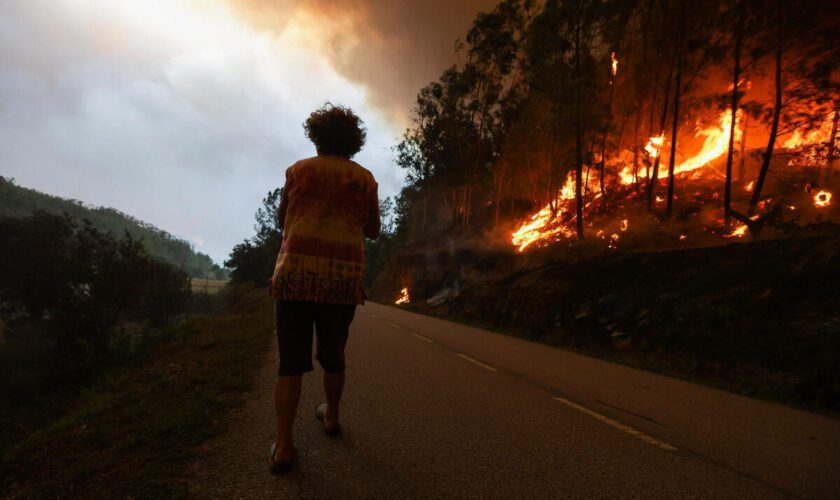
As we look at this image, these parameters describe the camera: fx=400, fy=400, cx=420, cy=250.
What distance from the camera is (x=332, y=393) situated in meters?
3.06

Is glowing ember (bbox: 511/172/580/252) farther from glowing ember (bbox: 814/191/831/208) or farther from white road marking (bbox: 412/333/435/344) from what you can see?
white road marking (bbox: 412/333/435/344)

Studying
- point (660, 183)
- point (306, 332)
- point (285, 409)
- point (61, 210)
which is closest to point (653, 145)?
point (660, 183)

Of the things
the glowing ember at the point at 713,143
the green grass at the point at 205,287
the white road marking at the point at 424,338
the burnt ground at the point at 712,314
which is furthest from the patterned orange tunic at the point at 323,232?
the green grass at the point at 205,287

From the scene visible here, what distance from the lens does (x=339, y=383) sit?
3035 millimetres

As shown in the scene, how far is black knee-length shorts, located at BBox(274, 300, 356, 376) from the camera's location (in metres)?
2.66

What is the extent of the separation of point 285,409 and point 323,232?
1.20 meters

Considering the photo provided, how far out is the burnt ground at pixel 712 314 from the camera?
23.2 ft

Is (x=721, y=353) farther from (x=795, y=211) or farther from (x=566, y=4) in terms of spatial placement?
(x=566, y=4)

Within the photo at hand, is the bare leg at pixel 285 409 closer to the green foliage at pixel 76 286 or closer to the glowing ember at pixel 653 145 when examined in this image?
the green foliage at pixel 76 286

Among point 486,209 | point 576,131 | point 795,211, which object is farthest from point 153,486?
point 486,209

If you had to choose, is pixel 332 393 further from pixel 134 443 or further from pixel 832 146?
pixel 832 146

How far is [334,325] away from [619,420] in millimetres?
3051

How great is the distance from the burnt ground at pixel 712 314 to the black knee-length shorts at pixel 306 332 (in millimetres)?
7106

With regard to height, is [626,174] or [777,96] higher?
[626,174]
